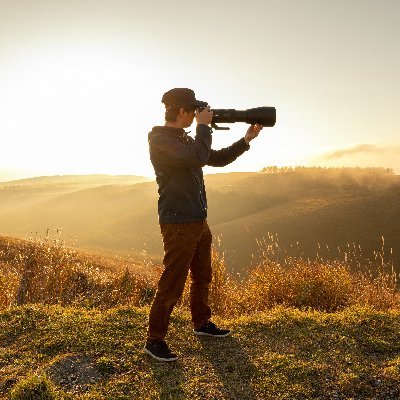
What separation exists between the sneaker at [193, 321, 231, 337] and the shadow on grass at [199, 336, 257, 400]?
0.04m

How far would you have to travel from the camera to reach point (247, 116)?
13.6 feet

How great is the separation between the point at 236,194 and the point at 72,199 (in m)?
26.9

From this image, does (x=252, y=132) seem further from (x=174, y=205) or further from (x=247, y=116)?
(x=174, y=205)

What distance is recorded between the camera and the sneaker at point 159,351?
390 cm

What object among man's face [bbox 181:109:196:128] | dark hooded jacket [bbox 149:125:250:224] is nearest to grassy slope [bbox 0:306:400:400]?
dark hooded jacket [bbox 149:125:250:224]

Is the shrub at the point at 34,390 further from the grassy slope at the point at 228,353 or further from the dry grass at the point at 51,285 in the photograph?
the dry grass at the point at 51,285

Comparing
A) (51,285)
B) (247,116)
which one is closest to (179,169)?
(247,116)

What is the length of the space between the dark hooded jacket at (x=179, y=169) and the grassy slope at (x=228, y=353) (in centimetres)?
131

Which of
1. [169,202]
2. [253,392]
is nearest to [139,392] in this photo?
[253,392]

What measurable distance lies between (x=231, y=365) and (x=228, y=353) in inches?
10.7

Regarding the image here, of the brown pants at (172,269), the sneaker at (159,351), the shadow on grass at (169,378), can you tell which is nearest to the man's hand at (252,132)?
the brown pants at (172,269)

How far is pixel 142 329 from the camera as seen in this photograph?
4680mm

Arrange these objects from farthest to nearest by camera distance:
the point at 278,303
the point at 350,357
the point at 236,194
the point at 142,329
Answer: the point at 236,194 → the point at 278,303 → the point at 142,329 → the point at 350,357

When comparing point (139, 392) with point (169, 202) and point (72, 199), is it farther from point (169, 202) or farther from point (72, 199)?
point (72, 199)
